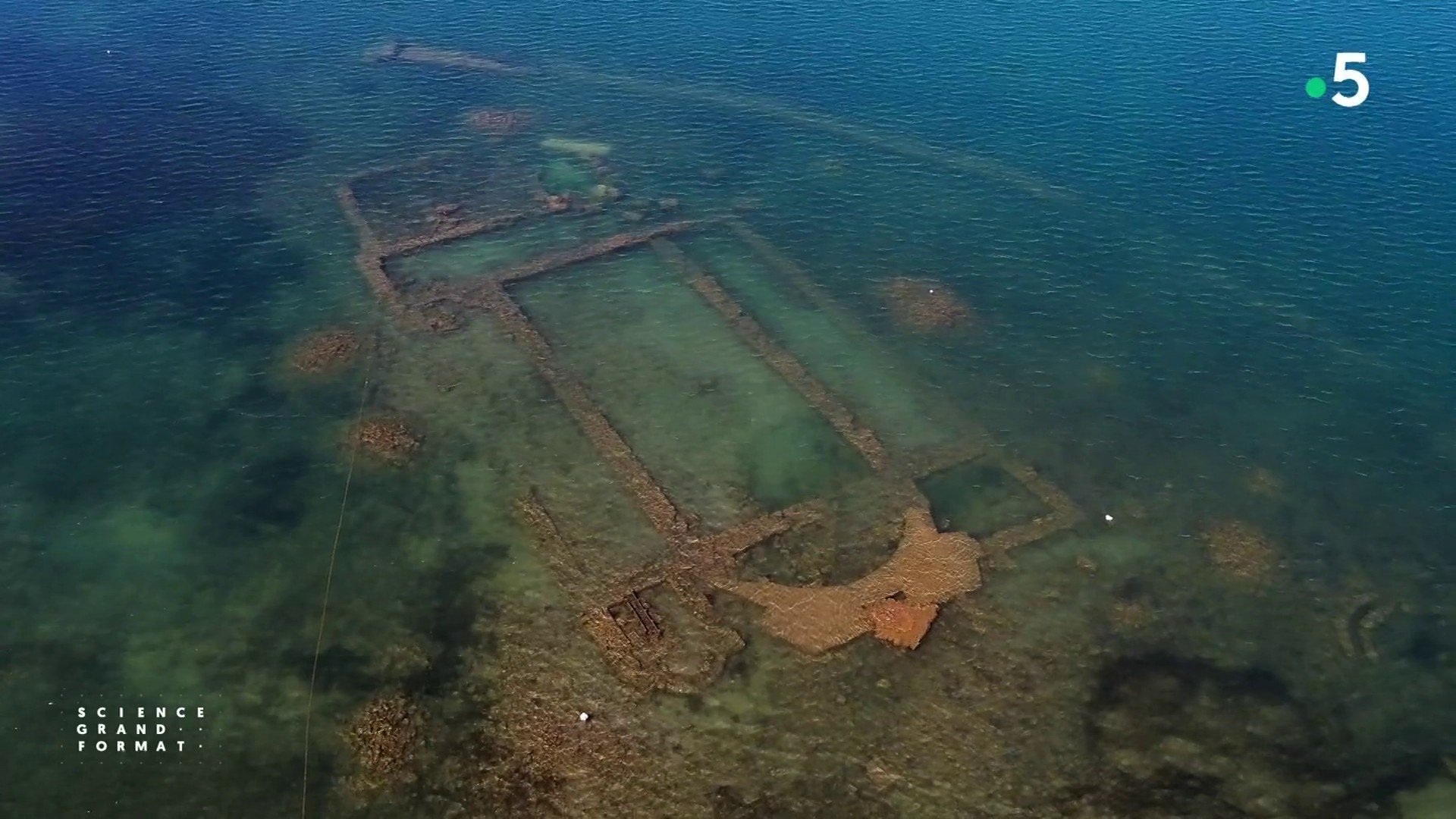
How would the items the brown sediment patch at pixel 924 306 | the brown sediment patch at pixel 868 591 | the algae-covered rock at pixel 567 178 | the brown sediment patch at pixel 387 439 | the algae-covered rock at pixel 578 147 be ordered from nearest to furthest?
the brown sediment patch at pixel 868 591 < the brown sediment patch at pixel 387 439 < the brown sediment patch at pixel 924 306 < the algae-covered rock at pixel 567 178 < the algae-covered rock at pixel 578 147

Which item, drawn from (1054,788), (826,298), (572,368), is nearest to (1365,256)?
(826,298)

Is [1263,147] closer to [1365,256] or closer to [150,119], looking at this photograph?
[1365,256]

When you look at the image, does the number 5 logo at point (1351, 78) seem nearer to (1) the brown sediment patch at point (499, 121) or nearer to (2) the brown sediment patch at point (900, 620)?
(2) the brown sediment patch at point (900, 620)

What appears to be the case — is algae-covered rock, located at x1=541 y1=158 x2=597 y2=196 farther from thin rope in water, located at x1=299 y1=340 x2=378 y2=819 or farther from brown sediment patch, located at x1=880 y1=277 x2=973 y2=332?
brown sediment patch, located at x1=880 y1=277 x2=973 y2=332

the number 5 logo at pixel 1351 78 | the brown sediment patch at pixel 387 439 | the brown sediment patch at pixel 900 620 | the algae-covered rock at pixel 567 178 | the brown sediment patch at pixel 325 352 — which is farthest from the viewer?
the number 5 logo at pixel 1351 78

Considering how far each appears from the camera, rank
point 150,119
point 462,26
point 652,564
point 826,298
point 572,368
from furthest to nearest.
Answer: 1. point 462,26
2. point 150,119
3. point 826,298
4. point 572,368
5. point 652,564

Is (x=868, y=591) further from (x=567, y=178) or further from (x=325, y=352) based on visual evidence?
(x=567, y=178)

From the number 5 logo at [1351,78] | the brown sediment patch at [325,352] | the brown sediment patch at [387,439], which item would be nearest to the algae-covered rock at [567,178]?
the brown sediment patch at [325,352]
